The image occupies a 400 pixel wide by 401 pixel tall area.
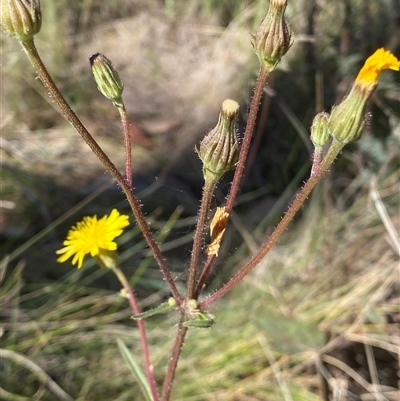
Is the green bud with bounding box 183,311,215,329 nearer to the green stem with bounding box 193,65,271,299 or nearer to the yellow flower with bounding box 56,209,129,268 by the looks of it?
the green stem with bounding box 193,65,271,299

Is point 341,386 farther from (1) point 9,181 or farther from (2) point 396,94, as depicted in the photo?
(1) point 9,181

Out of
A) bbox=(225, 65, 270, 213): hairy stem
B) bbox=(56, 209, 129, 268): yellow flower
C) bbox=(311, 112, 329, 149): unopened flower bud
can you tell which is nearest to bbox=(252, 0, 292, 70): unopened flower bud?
bbox=(225, 65, 270, 213): hairy stem

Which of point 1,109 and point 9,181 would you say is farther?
point 1,109

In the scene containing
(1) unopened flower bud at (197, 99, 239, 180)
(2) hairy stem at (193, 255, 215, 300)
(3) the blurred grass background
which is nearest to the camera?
(1) unopened flower bud at (197, 99, 239, 180)

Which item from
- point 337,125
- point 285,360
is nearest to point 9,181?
point 285,360

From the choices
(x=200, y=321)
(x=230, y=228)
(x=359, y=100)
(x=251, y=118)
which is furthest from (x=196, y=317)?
(x=230, y=228)

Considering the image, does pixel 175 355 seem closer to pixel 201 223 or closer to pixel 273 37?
pixel 201 223
